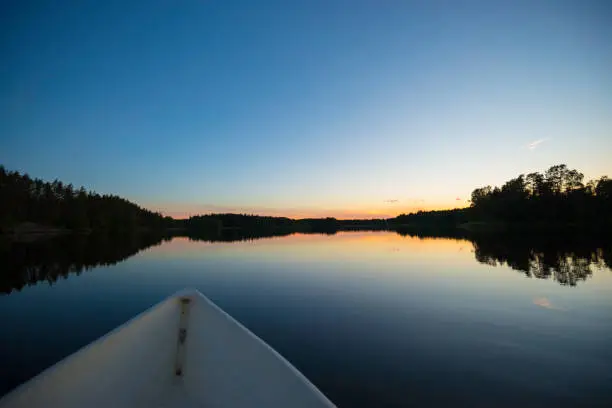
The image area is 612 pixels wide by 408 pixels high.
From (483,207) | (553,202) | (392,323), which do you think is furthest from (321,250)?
(483,207)

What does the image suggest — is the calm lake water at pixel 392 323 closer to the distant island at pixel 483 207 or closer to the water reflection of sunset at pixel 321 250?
the water reflection of sunset at pixel 321 250

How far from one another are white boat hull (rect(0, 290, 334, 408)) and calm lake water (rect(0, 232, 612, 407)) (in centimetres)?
256

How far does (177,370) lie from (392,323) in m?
7.70

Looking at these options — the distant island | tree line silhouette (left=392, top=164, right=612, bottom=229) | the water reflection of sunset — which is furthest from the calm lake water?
tree line silhouette (left=392, top=164, right=612, bottom=229)

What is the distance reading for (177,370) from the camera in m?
4.38

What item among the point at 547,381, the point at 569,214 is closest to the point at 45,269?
the point at 547,381

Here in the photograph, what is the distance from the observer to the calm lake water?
611 cm

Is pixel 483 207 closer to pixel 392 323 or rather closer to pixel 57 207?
pixel 392 323

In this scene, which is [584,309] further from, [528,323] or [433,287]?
[433,287]

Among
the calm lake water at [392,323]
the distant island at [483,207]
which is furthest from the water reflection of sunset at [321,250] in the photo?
the distant island at [483,207]

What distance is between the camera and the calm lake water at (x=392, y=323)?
20.1 ft

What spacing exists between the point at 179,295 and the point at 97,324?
26.2 ft

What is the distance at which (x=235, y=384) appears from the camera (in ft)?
13.0

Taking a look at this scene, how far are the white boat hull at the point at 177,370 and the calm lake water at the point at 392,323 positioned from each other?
101 inches
